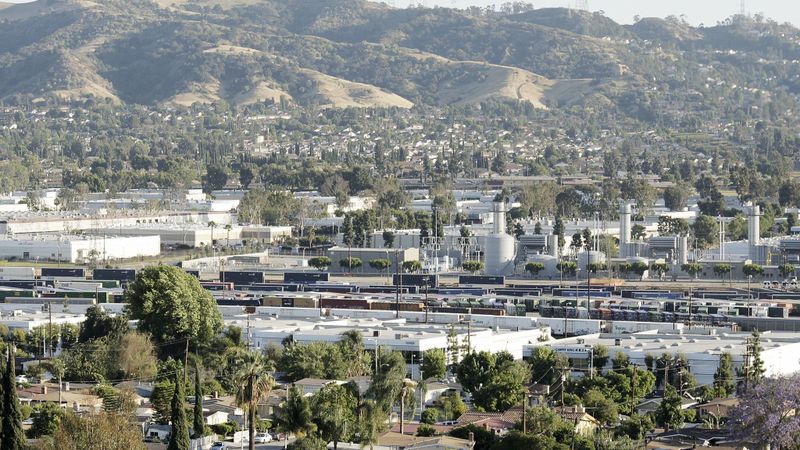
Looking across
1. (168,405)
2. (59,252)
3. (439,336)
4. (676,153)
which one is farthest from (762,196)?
(168,405)

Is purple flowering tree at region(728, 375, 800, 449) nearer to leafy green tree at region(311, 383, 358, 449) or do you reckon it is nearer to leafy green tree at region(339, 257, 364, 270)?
leafy green tree at region(311, 383, 358, 449)

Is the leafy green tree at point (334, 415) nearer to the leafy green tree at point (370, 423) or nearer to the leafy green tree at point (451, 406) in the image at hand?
the leafy green tree at point (370, 423)

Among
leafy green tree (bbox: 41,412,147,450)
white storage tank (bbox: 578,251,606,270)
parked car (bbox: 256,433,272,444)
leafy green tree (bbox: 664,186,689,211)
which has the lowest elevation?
parked car (bbox: 256,433,272,444)

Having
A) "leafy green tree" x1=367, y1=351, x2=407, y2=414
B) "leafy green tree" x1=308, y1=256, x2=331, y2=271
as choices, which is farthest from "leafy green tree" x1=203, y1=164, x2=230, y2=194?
"leafy green tree" x1=367, y1=351, x2=407, y2=414

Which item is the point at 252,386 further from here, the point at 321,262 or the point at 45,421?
the point at 321,262

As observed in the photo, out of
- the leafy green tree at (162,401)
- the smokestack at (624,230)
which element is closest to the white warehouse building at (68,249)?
the smokestack at (624,230)

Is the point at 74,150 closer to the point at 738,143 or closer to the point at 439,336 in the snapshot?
the point at 738,143
